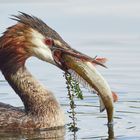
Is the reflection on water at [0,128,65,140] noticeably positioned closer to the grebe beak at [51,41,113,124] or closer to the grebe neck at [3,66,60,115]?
the grebe neck at [3,66,60,115]

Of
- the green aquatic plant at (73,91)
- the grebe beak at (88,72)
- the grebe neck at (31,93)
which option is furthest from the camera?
the grebe neck at (31,93)

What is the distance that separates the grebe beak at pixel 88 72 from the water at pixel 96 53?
1.36ft

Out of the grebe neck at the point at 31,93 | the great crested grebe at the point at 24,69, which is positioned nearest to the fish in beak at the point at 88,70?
the great crested grebe at the point at 24,69

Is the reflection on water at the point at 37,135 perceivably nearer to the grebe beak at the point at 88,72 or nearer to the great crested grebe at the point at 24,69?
the great crested grebe at the point at 24,69

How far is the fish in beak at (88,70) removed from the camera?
16016 millimetres

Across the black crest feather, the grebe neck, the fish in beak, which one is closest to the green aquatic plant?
the fish in beak

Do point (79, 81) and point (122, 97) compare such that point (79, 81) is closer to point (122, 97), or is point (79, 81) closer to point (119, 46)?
point (122, 97)

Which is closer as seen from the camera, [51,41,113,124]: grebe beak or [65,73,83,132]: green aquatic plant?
[51,41,113,124]: grebe beak

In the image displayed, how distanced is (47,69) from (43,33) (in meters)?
4.08

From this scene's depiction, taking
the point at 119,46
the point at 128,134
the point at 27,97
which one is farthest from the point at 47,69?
the point at 128,134

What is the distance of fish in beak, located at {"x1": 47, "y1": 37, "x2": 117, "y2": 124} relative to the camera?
16016 millimetres

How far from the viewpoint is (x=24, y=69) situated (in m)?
17.1

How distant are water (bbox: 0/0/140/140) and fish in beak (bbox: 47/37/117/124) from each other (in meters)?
0.43

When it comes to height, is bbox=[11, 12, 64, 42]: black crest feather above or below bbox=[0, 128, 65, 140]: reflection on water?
above
